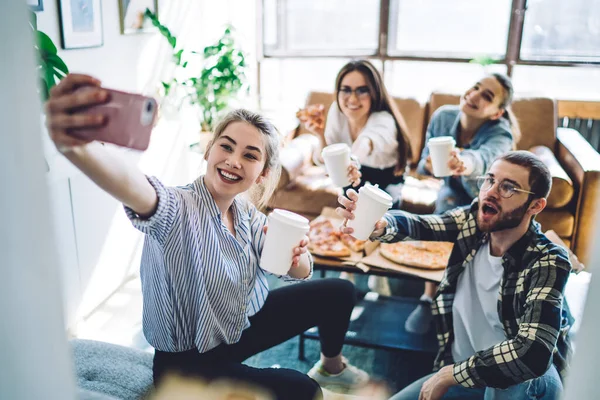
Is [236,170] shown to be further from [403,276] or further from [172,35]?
[172,35]

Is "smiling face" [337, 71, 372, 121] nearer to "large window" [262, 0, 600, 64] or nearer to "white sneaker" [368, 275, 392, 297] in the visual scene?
"white sneaker" [368, 275, 392, 297]

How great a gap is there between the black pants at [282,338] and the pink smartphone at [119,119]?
0.89 meters

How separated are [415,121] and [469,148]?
0.94 meters

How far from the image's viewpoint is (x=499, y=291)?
1.47m

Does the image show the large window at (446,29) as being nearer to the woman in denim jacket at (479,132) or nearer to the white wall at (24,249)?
the woman in denim jacket at (479,132)

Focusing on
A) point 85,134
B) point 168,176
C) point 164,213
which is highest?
point 85,134

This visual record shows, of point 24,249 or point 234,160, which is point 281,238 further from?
point 24,249

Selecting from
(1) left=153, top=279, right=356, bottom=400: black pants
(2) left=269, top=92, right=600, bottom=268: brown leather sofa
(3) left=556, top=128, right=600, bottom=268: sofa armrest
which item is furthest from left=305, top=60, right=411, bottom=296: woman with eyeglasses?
(3) left=556, top=128, right=600, bottom=268: sofa armrest

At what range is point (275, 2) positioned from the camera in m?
4.72

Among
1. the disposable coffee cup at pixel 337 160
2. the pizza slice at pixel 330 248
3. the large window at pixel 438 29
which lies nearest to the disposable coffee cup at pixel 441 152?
the disposable coffee cup at pixel 337 160

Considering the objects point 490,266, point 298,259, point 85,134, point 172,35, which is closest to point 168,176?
point 172,35

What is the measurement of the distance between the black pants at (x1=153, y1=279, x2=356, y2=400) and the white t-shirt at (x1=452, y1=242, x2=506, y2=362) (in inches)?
15.5

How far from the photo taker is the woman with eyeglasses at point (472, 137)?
2.38 m

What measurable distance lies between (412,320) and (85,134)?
1.97 metres
